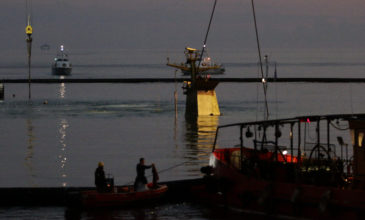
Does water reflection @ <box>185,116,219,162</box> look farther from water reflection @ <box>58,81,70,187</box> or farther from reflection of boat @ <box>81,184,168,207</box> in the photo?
reflection of boat @ <box>81,184,168,207</box>

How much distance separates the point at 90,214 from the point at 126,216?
1276 millimetres

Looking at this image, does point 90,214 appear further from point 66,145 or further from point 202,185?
point 66,145

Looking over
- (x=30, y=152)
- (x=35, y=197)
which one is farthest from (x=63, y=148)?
(x=35, y=197)

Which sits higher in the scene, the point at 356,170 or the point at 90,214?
the point at 356,170

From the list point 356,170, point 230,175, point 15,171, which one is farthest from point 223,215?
point 15,171

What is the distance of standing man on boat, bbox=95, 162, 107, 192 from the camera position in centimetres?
2645

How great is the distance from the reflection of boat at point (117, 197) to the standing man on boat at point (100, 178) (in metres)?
0.26

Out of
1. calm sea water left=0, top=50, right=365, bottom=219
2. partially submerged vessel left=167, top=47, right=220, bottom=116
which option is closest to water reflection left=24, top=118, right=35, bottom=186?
calm sea water left=0, top=50, right=365, bottom=219

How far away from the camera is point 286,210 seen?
78.6 feet

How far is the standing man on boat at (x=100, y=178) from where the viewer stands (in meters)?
26.5

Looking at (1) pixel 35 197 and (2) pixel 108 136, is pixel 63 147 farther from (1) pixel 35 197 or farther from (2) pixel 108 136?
(1) pixel 35 197

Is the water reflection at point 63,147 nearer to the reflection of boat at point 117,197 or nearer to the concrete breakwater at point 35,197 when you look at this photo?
the concrete breakwater at point 35,197

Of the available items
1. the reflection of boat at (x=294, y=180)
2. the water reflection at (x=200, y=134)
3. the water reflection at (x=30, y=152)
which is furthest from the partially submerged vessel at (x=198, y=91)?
the reflection of boat at (x=294, y=180)

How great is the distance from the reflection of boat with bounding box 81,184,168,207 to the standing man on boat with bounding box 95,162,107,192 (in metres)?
0.26
